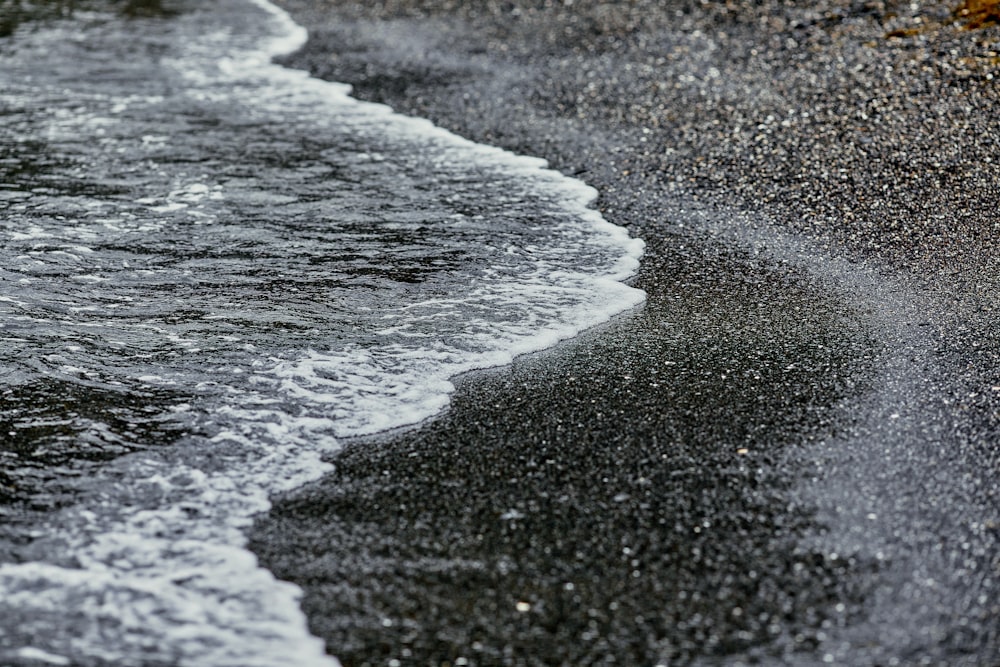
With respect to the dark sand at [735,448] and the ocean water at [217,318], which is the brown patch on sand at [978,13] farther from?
the ocean water at [217,318]

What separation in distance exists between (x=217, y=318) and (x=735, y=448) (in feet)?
7.82

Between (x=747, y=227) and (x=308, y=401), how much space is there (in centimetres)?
282

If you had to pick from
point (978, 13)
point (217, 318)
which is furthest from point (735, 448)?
point (978, 13)

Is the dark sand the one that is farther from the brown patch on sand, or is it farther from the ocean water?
the brown patch on sand

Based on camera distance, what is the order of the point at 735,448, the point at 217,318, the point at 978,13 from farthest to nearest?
the point at 978,13 → the point at 217,318 → the point at 735,448

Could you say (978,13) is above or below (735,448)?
above

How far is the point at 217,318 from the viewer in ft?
15.5

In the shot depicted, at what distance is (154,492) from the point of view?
3.40 m

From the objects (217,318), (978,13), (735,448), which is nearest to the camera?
(735,448)

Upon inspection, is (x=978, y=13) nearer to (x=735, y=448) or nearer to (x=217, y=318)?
(x=735, y=448)

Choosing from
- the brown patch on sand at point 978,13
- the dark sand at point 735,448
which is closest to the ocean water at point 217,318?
the dark sand at point 735,448

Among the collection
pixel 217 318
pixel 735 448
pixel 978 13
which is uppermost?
pixel 978 13

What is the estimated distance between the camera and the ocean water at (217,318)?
299 centimetres

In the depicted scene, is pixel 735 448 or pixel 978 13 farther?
pixel 978 13
